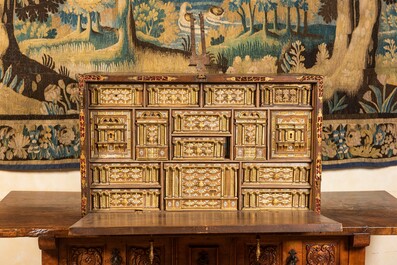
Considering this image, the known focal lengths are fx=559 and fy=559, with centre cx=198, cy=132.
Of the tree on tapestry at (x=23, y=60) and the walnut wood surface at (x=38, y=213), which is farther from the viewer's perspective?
the tree on tapestry at (x=23, y=60)

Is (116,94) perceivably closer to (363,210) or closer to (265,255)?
(265,255)

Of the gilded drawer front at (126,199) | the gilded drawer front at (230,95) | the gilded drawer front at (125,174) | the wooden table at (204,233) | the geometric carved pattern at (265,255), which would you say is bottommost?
the geometric carved pattern at (265,255)

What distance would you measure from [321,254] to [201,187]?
2.50 ft

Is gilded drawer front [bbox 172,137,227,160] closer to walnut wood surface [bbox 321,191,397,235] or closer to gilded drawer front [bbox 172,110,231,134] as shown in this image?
gilded drawer front [bbox 172,110,231,134]

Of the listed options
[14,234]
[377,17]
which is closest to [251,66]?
[377,17]

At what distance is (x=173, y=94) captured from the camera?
3053 millimetres

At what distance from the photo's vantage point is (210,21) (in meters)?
3.82

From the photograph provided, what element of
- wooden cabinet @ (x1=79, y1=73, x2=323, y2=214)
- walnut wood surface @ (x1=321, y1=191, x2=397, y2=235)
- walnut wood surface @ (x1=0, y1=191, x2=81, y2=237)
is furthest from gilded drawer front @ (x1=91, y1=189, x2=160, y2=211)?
walnut wood surface @ (x1=321, y1=191, x2=397, y2=235)

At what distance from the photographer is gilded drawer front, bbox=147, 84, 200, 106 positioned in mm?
3043

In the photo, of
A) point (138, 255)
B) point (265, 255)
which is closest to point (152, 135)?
point (138, 255)

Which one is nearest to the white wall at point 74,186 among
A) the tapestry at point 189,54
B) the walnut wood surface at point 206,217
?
the tapestry at point 189,54

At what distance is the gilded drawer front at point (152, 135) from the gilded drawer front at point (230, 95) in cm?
26

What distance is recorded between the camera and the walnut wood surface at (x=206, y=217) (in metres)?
2.76

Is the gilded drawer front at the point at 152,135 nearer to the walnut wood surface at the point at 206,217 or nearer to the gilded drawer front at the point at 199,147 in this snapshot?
the gilded drawer front at the point at 199,147
